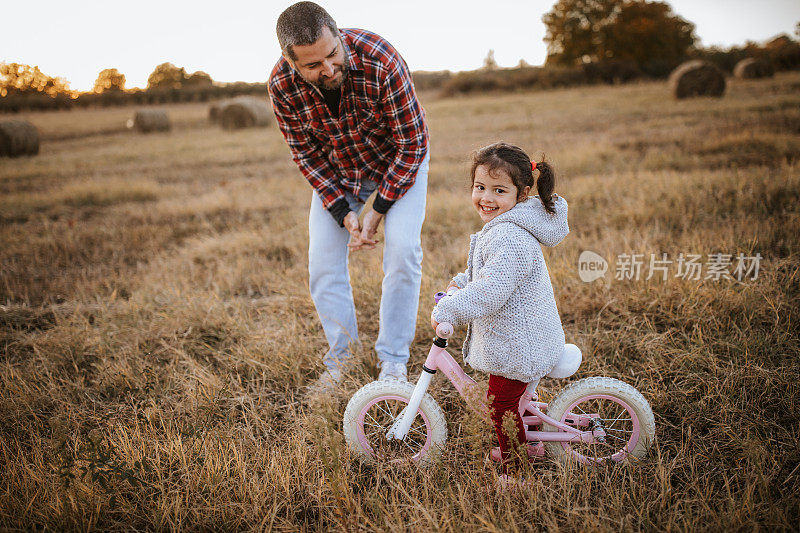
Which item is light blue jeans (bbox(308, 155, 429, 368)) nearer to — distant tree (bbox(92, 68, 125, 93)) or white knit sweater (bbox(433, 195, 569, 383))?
white knit sweater (bbox(433, 195, 569, 383))

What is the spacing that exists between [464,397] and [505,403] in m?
0.17

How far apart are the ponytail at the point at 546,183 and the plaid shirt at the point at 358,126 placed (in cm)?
82

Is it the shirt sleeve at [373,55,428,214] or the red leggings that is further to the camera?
the shirt sleeve at [373,55,428,214]

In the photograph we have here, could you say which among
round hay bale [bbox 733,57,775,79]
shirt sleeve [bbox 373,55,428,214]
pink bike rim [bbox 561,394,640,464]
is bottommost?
pink bike rim [bbox 561,394,640,464]

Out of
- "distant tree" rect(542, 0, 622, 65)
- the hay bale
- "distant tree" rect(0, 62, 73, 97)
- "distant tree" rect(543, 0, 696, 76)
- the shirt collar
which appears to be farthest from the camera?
"distant tree" rect(542, 0, 622, 65)

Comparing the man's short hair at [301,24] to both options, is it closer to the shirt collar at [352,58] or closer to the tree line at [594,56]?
the shirt collar at [352,58]

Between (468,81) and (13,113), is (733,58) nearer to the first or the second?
(468,81)

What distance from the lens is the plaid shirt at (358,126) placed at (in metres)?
2.32

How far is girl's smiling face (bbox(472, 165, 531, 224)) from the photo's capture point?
72.4 inches

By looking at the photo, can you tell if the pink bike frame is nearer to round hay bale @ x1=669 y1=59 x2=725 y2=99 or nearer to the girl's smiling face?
the girl's smiling face

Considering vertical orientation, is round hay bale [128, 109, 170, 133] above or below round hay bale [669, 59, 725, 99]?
below

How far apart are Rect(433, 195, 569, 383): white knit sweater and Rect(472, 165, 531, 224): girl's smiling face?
0.04 meters

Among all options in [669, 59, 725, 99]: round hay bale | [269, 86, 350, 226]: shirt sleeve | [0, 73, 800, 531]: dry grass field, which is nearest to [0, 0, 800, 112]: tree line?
[669, 59, 725, 99]: round hay bale

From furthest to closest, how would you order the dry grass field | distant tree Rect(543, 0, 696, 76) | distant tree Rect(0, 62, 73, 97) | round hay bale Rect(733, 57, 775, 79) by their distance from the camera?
1. distant tree Rect(543, 0, 696, 76)
2. round hay bale Rect(733, 57, 775, 79)
3. distant tree Rect(0, 62, 73, 97)
4. the dry grass field
